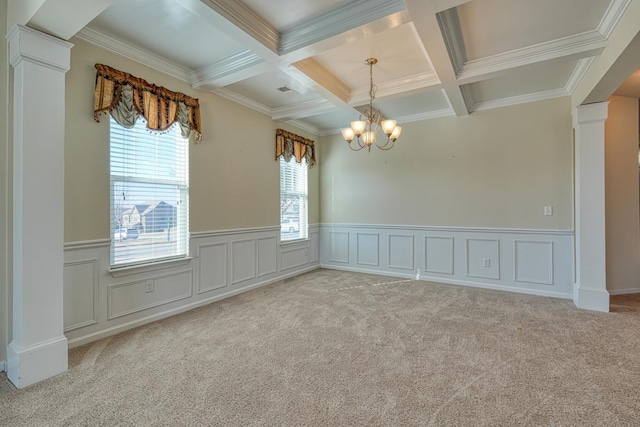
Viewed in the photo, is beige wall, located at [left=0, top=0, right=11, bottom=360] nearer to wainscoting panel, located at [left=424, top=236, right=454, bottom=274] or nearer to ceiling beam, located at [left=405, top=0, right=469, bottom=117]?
Result: ceiling beam, located at [left=405, top=0, right=469, bottom=117]

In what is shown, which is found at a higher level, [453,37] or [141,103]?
[453,37]

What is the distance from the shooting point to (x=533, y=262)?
4.21 metres

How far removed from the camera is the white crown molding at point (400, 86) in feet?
11.4

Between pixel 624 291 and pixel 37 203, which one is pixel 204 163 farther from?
pixel 624 291

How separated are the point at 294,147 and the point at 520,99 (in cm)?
346

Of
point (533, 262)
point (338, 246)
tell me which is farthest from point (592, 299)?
point (338, 246)

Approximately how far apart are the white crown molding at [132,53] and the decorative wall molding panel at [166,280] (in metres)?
1.81

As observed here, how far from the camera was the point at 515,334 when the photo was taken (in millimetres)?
2840

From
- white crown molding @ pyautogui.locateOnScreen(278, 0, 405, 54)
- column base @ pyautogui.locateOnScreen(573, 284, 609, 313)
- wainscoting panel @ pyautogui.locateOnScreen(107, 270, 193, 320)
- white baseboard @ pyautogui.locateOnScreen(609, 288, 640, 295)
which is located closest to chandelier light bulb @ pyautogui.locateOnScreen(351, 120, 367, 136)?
white crown molding @ pyautogui.locateOnScreen(278, 0, 405, 54)

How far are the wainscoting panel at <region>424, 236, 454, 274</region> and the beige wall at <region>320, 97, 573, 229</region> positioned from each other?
0.29 m

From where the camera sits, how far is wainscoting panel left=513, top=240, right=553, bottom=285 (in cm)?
412

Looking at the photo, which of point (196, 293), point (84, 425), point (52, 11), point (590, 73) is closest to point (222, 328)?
point (196, 293)

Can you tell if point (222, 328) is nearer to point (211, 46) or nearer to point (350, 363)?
point (350, 363)

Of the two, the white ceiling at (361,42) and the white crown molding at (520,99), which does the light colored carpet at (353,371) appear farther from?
the white crown molding at (520,99)
